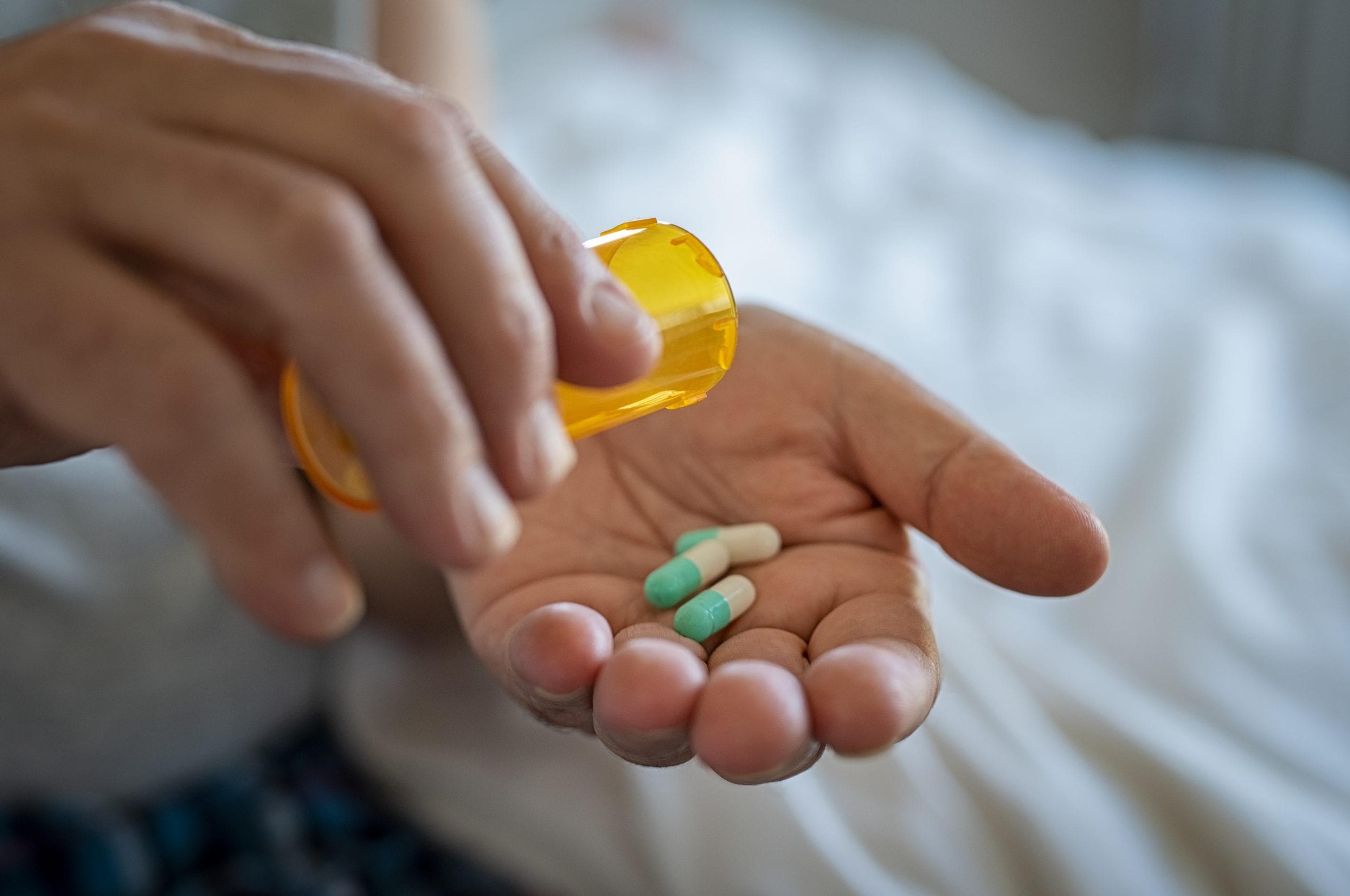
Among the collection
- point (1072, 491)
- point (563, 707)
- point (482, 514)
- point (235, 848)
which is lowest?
point (235, 848)

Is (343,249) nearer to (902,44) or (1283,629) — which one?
(1283,629)

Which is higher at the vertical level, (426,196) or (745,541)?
(426,196)

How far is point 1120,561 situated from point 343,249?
0.93 metres

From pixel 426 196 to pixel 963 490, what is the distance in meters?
0.45

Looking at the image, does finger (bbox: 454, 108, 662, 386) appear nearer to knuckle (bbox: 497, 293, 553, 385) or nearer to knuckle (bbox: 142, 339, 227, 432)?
knuckle (bbox: 497, 293, 553, 385)

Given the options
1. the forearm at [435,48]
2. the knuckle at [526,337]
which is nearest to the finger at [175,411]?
the knuckle at [526,337]

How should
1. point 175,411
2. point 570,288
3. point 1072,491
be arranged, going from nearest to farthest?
1. point 175,411
2. point 570,288
3. point 1072,491

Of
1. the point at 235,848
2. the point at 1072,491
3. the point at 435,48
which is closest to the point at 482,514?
the point at 235,848

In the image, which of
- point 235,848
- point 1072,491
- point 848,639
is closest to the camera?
point 848,639

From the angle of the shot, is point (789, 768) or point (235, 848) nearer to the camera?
point (789, 768)

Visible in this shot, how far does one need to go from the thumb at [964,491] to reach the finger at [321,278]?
1.30ft

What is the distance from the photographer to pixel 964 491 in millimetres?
760

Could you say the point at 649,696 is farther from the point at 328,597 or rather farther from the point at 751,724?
the point at 328,597

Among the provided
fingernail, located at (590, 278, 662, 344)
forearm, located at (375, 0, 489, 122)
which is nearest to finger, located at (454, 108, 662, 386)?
fingernail, located at (590, 278, 662, 344)
